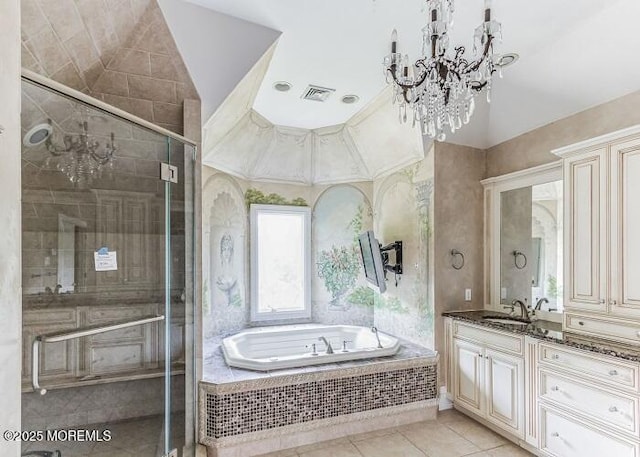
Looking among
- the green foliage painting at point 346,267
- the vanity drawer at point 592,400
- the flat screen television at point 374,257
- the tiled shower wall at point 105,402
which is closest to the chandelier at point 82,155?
the tiled shower wall at point 105,402

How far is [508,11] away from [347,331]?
3.30m

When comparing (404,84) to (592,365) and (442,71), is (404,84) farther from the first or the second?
(592,365)

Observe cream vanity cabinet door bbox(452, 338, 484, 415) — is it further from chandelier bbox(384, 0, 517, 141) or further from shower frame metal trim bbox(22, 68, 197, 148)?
shower frame metal trim bbox(22, 68, 197, 148)

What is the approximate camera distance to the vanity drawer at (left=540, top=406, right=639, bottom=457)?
6.46ft

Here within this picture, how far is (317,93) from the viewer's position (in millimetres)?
3139

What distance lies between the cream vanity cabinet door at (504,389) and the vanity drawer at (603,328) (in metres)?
0.45

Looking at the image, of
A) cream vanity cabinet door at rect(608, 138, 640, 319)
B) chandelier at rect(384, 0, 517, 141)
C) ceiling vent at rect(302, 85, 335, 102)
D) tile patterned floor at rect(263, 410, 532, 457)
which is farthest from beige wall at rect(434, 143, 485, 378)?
chandelier at rect(384, 0, 517, 141)

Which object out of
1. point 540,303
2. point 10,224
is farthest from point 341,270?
point 10,224

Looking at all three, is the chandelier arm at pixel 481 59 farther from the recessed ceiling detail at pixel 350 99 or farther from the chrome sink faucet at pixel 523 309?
the chrome sink faucet at pixel 523 309

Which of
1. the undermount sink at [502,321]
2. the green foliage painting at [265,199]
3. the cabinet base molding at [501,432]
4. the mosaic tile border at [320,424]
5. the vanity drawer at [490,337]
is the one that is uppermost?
the green foliage painting at [265,199]

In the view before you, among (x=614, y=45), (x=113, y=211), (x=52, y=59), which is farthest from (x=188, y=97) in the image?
(x=614, y=45)

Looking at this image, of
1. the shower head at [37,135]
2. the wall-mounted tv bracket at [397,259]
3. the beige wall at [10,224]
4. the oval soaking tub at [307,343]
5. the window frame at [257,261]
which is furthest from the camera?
the window frame at [257,261]

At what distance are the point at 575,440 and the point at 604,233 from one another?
52.8 inches

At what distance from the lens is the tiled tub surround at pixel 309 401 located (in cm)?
246
